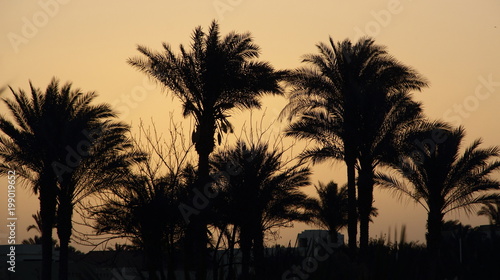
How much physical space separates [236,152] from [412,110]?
6818mm

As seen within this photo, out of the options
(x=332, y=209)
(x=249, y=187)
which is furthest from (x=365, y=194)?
(x=332, y=209)

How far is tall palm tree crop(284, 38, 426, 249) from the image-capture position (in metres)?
23.4

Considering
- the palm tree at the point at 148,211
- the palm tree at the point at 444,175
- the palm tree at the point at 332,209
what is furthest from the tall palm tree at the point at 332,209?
the palm tree at the point at 148,211

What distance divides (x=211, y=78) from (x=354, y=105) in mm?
4897

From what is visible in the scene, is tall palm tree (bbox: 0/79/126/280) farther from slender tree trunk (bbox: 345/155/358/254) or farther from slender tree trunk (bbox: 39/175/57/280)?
slender tree trunk (bbox: 345/155/358/254)

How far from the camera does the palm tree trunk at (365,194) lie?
23781 millimetres

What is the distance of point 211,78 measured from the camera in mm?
22609

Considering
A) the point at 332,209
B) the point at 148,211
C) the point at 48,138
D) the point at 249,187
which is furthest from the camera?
the point at 332,209

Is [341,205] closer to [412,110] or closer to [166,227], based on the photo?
[412,110]

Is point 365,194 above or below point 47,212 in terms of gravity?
above

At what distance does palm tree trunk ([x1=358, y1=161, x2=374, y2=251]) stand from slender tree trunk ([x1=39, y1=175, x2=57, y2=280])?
1055 centimetres

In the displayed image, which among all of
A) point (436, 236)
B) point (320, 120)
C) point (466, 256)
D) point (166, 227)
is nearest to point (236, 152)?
point (320, 120)

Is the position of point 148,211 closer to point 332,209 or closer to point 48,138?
point 48,138

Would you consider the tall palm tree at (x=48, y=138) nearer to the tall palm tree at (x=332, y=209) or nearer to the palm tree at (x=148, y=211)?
the palm tree at (x=148, y=211)
